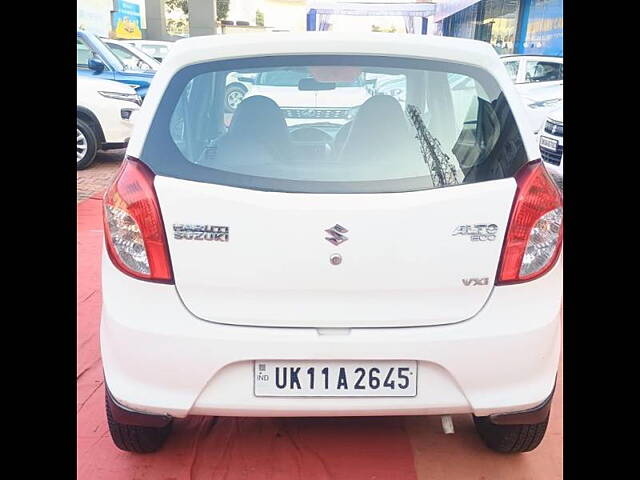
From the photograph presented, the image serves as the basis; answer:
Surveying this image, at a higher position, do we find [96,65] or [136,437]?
[96,65]

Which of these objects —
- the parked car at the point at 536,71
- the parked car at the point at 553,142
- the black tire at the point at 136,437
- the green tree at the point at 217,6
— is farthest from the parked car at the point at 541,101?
the green tree at the point at 217,6

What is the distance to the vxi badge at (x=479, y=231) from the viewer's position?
1889mm

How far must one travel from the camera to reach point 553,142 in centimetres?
734

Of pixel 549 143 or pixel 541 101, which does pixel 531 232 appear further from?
pixel 541 101

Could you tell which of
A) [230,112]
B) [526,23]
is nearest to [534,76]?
[526,23]

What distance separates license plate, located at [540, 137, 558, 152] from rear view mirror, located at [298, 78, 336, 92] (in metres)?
5.41

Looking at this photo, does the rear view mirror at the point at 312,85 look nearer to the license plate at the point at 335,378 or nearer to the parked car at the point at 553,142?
the license plate at the point at 335,378

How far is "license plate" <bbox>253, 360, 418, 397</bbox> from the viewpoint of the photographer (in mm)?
1900

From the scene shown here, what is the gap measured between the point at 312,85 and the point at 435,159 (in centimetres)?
78

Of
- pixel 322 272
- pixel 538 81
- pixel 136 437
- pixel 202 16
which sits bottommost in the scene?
pixel 136 437

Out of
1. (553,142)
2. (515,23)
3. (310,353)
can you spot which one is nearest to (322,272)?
(310,353)

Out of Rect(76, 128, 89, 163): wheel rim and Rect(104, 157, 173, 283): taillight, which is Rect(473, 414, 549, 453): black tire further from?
Rect(76, 128, 89, 163): wheel rim

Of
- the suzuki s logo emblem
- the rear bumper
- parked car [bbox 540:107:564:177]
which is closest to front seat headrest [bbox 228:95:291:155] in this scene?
the suzuki s logo emblem
